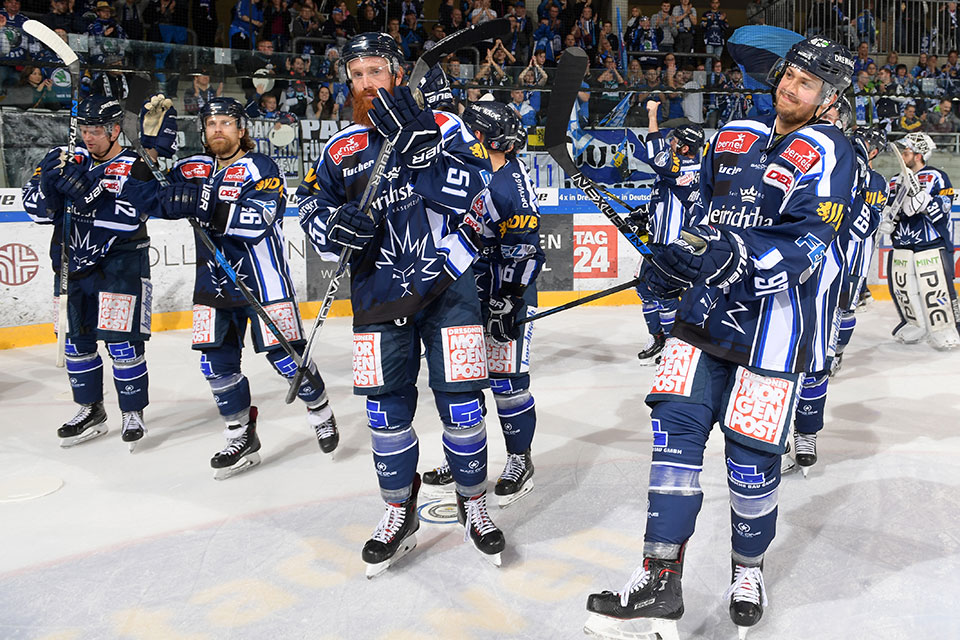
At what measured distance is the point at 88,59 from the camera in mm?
7082

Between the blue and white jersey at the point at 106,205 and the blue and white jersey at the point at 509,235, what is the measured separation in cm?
152

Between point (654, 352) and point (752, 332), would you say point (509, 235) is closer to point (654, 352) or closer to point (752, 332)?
point (752, 332)

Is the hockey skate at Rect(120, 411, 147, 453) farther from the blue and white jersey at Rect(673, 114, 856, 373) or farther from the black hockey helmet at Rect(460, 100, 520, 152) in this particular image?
the blue and white jersey at Rect(673, 114, 856, 373)

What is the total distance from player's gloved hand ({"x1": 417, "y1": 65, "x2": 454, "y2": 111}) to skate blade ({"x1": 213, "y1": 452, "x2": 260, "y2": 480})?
5.81 ft

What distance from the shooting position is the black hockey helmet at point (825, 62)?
210cm

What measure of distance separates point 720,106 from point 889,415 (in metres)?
4.86

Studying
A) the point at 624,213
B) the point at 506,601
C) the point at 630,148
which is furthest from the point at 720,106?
the point at 506,601

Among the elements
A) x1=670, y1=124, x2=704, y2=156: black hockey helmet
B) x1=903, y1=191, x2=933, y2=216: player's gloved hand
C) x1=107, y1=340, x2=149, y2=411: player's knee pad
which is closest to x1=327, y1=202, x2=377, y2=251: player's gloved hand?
x1=107, y1=340, x2=149, y2=411: player's knee pad

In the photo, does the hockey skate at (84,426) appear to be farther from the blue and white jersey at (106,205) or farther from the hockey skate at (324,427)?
the hockey skate at (324,427)

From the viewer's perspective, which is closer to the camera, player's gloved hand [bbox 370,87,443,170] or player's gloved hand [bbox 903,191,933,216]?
player's gloved hand [bbox 370,87,443,170]

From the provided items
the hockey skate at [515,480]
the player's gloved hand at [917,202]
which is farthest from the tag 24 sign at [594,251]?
the hockey skate at [515,480]

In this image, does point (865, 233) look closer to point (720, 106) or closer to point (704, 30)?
point (720, 106)

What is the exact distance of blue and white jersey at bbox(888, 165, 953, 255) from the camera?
5.95 m

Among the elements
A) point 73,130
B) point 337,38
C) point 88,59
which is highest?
point 337,38
